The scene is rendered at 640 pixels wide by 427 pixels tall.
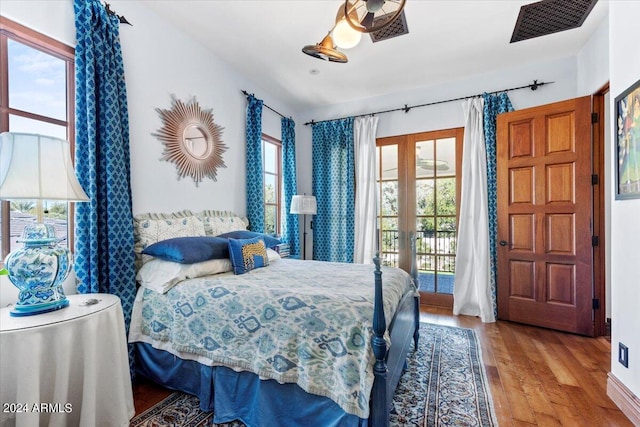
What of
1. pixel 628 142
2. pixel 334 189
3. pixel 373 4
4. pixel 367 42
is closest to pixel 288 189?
pixel 334 189

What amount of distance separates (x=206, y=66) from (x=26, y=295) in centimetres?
260

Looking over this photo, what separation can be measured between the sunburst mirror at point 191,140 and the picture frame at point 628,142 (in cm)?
338

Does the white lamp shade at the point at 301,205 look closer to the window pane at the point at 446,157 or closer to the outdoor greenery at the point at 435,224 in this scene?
the outdoor greenery at the point at 435,224

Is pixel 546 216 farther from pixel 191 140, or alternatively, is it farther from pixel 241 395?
pixel 191 140

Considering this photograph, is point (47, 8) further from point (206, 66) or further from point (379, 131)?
point (379, 131)

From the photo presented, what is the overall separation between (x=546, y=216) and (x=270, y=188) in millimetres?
3459

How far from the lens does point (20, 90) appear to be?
→ 5.90ft

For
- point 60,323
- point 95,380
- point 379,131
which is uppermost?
point 379,131

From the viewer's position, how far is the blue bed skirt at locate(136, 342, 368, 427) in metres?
1.49

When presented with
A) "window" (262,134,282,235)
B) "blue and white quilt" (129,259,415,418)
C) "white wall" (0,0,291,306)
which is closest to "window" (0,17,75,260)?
"white wall" (0,0,291,306)

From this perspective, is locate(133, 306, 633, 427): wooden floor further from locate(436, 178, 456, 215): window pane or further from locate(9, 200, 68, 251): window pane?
locate(436, 178, 456, 215): window pane

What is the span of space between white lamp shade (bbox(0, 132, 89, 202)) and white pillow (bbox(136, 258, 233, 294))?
78cm

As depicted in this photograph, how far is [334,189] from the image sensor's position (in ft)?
14.9

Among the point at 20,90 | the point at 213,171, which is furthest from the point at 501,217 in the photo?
the point at 20,90
